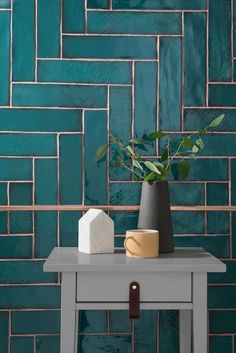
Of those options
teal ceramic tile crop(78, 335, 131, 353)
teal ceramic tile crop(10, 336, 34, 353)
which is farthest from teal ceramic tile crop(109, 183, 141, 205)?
teal ceramic tile crop(10, 336, 34, 353)

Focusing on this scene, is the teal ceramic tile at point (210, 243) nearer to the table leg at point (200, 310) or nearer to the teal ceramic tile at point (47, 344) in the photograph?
the table leg at point (200, 310)

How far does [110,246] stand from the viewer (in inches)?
83.3

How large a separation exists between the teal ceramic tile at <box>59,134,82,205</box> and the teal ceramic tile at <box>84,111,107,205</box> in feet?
0.10

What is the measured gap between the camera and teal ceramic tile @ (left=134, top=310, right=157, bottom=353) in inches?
93.3

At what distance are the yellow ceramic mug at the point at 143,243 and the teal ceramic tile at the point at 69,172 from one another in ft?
1.39

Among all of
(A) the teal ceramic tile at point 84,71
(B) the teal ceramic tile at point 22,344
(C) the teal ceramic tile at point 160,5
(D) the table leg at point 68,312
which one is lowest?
Answer: (B) the teal ceramic tile at point 22,344

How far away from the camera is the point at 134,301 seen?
6.17 ft

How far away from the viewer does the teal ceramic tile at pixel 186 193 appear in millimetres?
2383

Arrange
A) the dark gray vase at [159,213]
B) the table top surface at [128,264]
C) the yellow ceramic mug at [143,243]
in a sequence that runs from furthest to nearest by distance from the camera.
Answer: the dark gray vase at [159,213], the yellow ceramic mug at [143,243], the table top surface at [128,264]

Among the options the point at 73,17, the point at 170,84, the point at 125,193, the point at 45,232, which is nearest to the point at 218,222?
the point at 125,193

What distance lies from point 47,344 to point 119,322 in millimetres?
317

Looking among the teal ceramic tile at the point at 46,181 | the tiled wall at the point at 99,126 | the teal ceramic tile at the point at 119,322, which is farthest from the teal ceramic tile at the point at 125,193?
the teal ceramic tile at the point at 119,322

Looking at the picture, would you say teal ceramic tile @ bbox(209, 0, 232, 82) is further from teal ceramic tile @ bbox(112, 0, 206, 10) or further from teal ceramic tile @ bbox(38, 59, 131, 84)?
teal ceramic tile @ bbox(38, 59, 131, 84)

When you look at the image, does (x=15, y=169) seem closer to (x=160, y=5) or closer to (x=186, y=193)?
(x=186, y=193)
